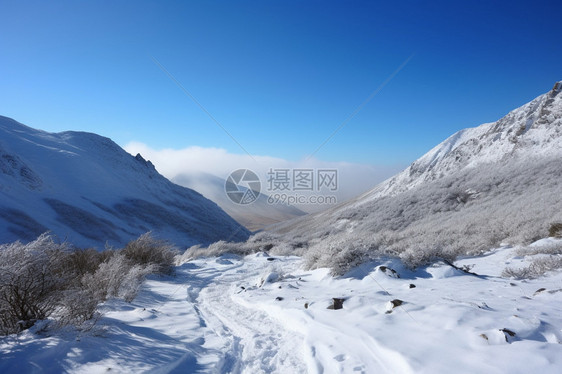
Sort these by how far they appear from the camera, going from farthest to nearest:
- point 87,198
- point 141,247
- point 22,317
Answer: point 87,198 → point 141,247 → point 22,317

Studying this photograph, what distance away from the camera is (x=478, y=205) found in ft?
53.9

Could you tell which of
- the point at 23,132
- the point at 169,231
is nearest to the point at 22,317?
the point at 169,231

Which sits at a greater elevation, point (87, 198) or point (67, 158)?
point (67, 158)

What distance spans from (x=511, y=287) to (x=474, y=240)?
5464mm

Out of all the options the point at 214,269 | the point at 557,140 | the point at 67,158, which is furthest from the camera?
the point at 67,158

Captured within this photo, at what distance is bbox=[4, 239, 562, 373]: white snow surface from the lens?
2650 millimetres

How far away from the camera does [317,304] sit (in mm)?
5066

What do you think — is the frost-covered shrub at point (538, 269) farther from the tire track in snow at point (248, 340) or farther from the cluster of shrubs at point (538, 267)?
the tire track in snow at point (248, 340)

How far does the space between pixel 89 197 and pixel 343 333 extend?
49220 millimetres

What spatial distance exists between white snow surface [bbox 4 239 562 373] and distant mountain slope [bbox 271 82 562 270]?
1.79 metres

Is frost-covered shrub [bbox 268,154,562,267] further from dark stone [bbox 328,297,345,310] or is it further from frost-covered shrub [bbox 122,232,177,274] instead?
frost-covered shrub [bbox 122,232,177,274]

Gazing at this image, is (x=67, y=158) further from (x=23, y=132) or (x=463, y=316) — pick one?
(x=463, y=316)

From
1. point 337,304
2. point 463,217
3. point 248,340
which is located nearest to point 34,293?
point 248,340

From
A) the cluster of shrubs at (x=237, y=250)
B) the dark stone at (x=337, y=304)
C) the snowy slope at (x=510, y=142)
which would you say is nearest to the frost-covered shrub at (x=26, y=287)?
the dark stone at (x=337, y=304)
